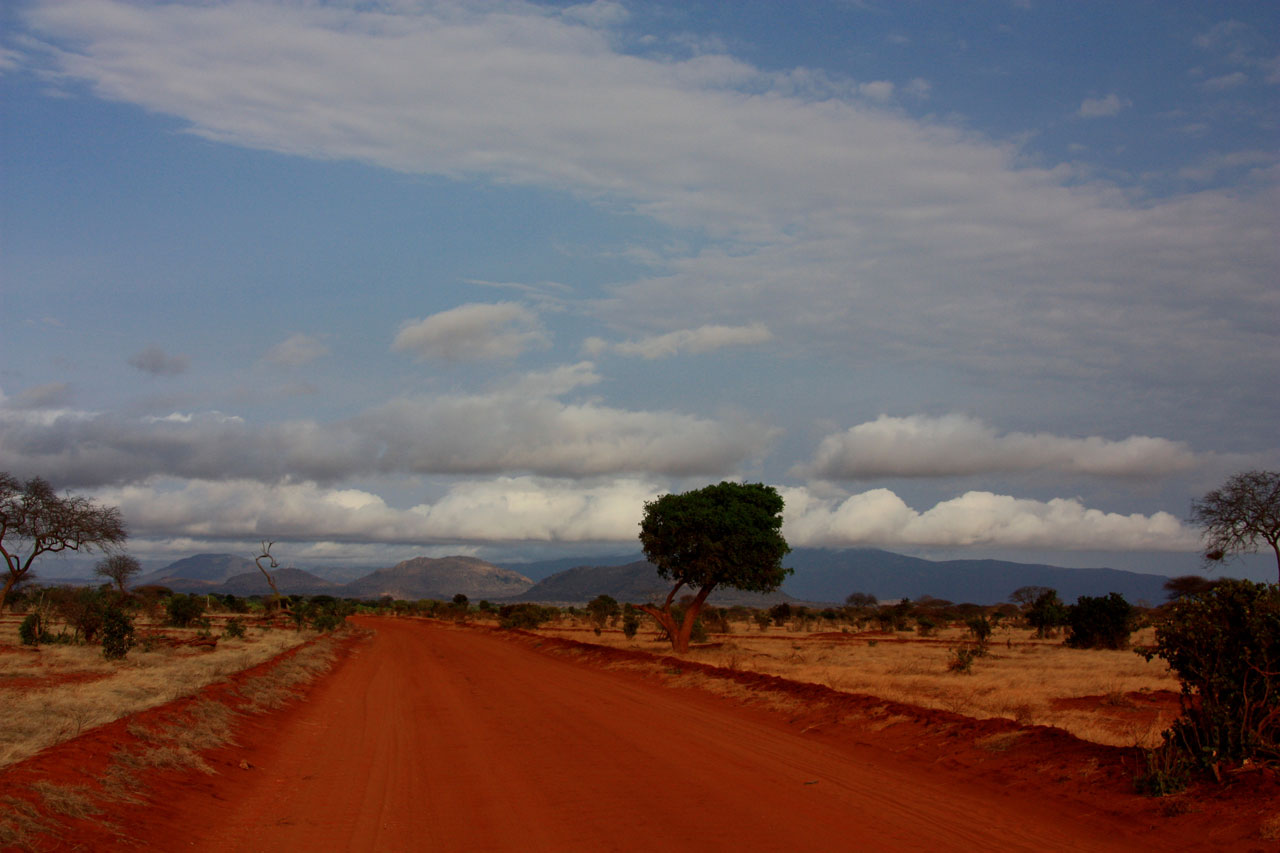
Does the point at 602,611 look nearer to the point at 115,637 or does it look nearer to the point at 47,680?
the point at 115,637

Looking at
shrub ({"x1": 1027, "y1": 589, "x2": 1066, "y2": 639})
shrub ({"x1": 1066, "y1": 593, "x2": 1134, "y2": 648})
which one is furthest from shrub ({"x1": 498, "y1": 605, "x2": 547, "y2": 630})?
shrub ({"x1": 1066, "y1": 593, "x2": 1134, "y2": 648})

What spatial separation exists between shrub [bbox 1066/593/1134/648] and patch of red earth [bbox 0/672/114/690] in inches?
1741

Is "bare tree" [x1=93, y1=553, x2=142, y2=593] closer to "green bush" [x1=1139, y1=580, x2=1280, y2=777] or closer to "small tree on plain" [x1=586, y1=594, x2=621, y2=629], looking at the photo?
"small tree on plain" [x1=586, y1=594, x2=621, y2=629]

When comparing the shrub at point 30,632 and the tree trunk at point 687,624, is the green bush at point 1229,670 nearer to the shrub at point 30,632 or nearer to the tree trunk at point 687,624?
the tree trunk at point 687,624

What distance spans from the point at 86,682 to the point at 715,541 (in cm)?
2369

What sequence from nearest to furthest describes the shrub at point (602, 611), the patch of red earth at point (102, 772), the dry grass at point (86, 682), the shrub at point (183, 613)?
the patch of red earth at point (102, 772), the dry grass at point (86, 682), the shrub at point (183, 613), the shrub at point (602, 611)

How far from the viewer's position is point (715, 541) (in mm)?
37344

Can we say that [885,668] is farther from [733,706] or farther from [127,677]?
[127,677]

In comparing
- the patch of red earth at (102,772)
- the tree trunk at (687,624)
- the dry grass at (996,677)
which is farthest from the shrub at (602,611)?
the patch of red earth at (102,772)

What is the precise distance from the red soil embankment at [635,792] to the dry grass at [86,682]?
7.52 feet

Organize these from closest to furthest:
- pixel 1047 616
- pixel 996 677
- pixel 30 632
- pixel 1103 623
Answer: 1. pixel 996 677
2. pixel 30 632
3. pixel 1103 623
4. pixel 1047 616

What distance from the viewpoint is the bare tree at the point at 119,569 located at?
2788 inches

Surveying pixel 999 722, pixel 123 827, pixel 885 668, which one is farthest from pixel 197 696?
pixel 885 668

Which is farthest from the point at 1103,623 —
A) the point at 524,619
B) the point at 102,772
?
the point at 102,772
